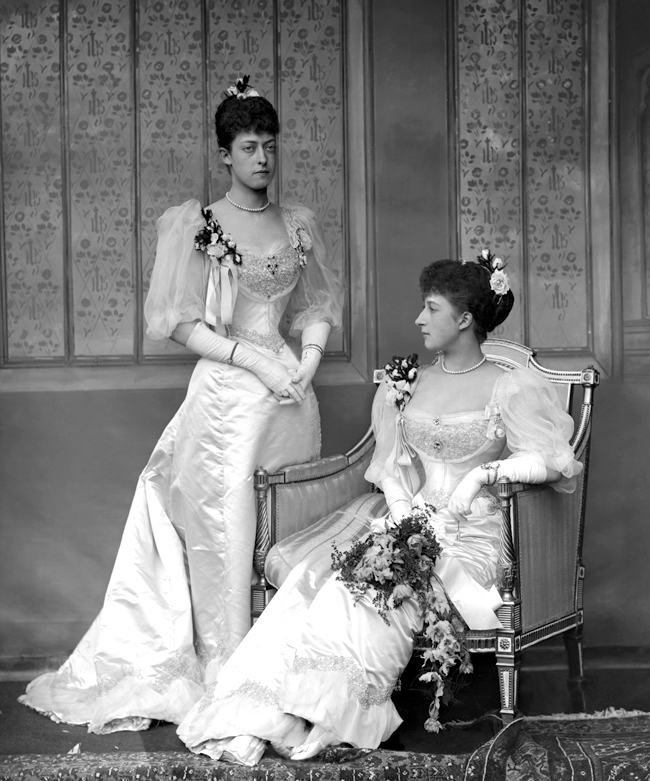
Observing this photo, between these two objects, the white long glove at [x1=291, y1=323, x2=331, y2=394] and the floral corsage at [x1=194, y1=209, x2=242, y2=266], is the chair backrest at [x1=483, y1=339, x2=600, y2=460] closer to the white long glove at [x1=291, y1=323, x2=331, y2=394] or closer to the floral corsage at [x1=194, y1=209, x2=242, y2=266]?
the white long glove at [x1=291, y1=323, x2=331, y2=394]

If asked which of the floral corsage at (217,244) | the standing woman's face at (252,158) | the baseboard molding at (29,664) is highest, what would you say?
the standing woman's face at (252,158)

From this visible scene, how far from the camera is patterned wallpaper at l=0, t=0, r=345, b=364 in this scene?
15.8 feet

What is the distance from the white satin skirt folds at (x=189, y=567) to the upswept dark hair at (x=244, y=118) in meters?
0.86

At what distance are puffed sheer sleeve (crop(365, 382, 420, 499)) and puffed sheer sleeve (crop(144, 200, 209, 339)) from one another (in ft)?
2.65

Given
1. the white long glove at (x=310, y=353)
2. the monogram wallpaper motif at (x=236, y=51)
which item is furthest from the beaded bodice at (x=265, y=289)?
the monogram wallpaper motif at (x=236, y=51)

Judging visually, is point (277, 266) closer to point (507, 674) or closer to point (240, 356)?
point (240, 356)

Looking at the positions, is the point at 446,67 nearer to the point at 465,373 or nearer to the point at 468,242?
the point at 468,242

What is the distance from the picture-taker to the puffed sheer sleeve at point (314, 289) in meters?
4.12

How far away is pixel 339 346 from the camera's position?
191 inches

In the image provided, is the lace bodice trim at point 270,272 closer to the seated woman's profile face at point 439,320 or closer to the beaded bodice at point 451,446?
the seated woman's profile face at point 439,320

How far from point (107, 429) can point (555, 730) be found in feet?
8.06

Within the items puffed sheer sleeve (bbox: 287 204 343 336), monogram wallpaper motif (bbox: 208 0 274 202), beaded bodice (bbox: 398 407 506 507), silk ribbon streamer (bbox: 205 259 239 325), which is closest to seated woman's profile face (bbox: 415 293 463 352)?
beaded bodice (bbox: 398 407 506 507)

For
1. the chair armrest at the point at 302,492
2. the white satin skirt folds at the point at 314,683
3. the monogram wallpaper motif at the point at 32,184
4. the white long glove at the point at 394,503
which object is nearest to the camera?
the white satin skirt folds at the point at 314,683

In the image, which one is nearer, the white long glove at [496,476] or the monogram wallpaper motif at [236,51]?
the white long glove at [496,476]
